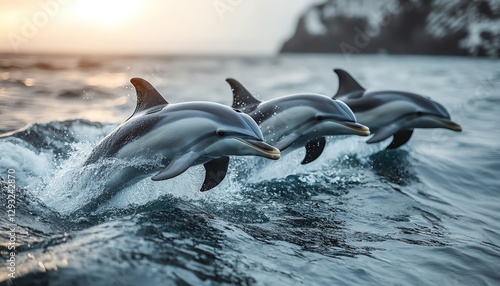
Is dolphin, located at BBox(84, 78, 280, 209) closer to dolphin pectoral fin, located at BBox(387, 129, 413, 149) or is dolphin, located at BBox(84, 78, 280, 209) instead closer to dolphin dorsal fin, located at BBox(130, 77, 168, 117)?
dolphin dorsal fin, located at BBox(130, 77, 168, 117)

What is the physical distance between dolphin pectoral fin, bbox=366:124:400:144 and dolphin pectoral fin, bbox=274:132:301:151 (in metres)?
2.09

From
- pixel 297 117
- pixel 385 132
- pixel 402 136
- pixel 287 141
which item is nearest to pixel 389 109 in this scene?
pixel 385 132

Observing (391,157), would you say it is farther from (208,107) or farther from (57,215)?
(57,215)

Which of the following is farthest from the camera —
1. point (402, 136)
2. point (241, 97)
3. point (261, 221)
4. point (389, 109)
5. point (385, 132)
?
point (402, 136)

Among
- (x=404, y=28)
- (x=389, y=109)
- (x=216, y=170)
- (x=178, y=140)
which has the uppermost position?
(x=404, y=28)

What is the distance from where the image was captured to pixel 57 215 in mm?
5832

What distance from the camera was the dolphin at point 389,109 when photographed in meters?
9.30

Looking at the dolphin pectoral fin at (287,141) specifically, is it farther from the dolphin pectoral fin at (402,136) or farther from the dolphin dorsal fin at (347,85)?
the dolphin pectoral fin at (402,136)

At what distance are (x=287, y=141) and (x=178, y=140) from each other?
225cm

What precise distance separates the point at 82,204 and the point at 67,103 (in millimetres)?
11348

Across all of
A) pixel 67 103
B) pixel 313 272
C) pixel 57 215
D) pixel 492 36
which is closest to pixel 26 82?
pixel 67 103

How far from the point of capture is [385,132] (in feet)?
30.5

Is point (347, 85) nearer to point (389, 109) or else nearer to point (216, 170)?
point (389, 109)

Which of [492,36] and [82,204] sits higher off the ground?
[492,36]
